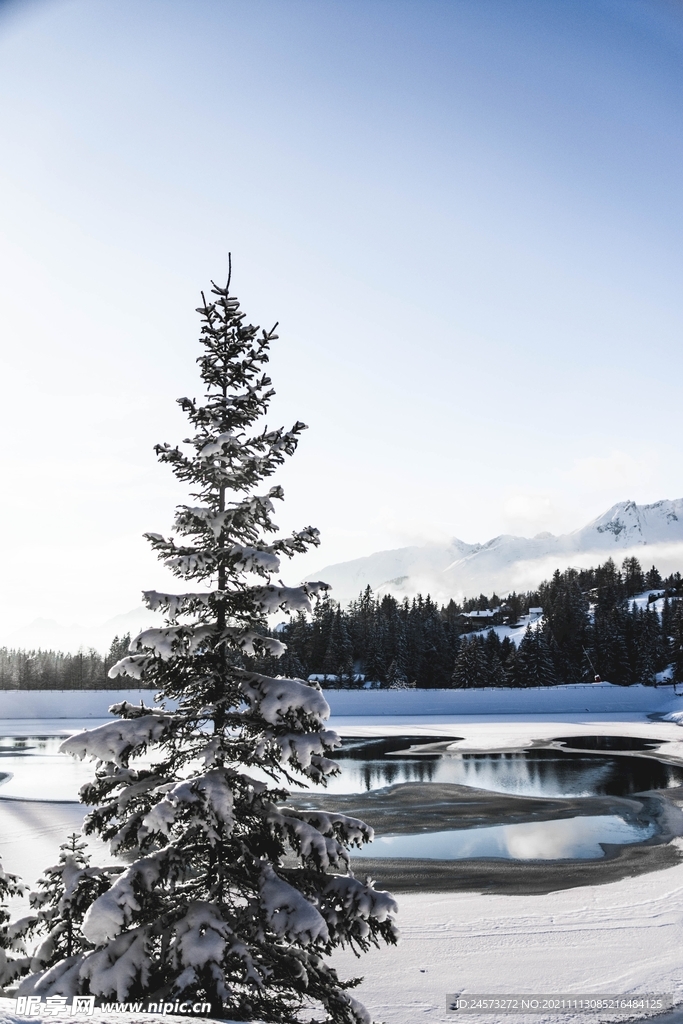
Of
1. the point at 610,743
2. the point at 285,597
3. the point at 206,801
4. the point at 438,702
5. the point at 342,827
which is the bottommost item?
the point at 438,702

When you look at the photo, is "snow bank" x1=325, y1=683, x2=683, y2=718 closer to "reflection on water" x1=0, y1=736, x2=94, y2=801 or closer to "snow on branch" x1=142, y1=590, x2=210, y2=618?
"reflection on water" x1=0, y1=736, x2=94, y2=801

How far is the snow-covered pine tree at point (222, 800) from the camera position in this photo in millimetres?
5492

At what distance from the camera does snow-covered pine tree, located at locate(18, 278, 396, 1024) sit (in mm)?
5492

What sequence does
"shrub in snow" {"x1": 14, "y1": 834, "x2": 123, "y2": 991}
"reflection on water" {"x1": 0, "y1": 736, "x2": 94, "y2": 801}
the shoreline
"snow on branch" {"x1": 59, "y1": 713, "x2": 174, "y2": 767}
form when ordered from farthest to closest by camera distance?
"reflection on water" {"x1": 0, "y1": 736, "x2": 94, "y2": 801}
the shoreline
"shrub in snow" {"x1": 14, "y1": 834, "x2": 123, "y2": 991}
"snow on branch" {"x1": 59, "y1": 713, "x2": 174, "y2": 767}

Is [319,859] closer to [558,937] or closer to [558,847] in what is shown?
[558,937]

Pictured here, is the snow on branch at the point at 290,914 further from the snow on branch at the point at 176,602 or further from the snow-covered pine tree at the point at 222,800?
the snow on branch at the point at 176,602

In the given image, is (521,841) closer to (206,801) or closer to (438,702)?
(206,801)

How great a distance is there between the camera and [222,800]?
5.68 meters

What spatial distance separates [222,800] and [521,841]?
16.9 metres

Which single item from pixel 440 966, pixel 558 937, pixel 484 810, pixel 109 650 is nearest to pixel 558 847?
pixel 484 810

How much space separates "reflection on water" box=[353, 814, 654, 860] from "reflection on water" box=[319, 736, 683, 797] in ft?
18.1

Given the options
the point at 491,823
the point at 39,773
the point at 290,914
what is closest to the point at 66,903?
the point at 290,914

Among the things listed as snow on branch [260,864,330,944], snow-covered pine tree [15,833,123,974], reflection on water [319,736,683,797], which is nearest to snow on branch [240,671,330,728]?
snow on branch [260,864,330,944]

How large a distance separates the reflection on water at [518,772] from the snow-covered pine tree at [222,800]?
1973 cm
